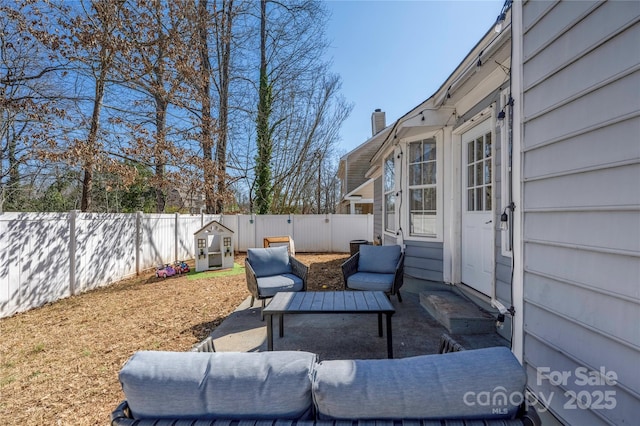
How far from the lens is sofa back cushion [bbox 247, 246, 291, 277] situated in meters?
4.75

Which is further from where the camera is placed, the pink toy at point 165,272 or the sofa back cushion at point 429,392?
the pink toy at point 165,272

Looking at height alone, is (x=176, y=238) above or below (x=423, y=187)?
below

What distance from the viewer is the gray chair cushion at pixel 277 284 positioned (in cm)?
417

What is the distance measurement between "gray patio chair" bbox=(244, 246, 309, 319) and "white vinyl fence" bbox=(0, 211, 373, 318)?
11.6 feet

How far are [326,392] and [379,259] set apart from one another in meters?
3.94

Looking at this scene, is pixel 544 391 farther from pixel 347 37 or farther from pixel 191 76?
pixel 347 37

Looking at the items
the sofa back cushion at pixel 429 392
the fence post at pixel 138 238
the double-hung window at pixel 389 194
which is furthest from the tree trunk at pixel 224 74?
the sofa back cushion at pixel 429 392

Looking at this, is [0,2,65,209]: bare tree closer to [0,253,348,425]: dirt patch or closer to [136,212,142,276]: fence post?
[136,212,142,276]: fence post

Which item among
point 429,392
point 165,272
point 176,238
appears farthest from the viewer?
point 176,238

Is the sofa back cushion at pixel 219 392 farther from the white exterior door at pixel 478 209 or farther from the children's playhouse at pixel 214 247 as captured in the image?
the children's playhouse at pixel 214 247

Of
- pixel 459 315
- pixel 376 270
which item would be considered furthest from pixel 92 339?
pixel 459 315

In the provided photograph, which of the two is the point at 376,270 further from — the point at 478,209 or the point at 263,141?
the point at 263,141

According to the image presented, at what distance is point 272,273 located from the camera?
476 cm

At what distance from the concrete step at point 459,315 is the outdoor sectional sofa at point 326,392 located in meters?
2.43
